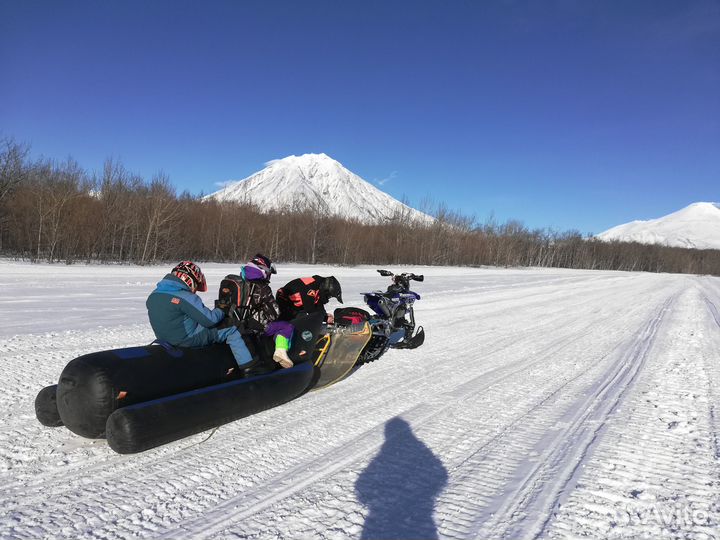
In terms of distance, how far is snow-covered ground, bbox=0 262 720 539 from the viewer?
109 inches

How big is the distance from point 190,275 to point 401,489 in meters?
2.57

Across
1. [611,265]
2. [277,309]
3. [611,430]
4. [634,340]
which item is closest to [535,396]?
[611,430]

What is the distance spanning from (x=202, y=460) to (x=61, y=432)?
134cm

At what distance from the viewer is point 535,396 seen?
5.52m

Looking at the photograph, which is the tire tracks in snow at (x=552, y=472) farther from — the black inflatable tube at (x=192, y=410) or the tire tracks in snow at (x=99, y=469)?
the black inflatable tube at (x=192, y=410)

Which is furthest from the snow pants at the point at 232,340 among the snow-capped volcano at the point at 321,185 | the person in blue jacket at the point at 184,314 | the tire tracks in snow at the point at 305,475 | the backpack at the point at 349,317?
the snow-capped volcano at the point at 321,185

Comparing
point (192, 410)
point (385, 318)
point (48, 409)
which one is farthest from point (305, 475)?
point (385, 318)

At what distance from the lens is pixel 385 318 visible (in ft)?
26.0

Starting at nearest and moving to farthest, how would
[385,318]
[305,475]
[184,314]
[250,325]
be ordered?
[305,475] < [184,314] < [250,325] < [385,318]

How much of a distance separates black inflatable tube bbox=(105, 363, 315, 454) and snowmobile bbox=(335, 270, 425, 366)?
2.17 metres

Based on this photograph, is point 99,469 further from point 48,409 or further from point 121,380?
point 48,409

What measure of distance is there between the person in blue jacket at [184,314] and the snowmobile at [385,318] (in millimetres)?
2359

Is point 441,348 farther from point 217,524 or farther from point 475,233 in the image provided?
point 475,233

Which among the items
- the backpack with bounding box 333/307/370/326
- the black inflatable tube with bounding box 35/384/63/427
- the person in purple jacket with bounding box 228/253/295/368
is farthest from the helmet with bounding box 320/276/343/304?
the black inflatable tube with bounding box 35/384/63/427
